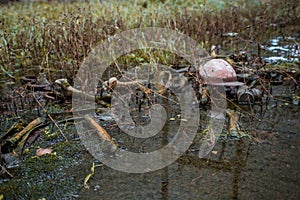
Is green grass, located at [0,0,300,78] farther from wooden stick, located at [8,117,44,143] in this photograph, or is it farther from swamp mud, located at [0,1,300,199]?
wooden stick, located at [8,117,44,143]

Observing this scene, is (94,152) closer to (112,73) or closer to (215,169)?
(215,169)

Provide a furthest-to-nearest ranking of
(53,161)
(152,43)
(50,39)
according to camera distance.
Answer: (152,43)
(50,39)
(53,161)

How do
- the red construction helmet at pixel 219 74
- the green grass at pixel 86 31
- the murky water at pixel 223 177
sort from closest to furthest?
the murky water at pixel 223 177 < the red construction helmet at pixel 219 74 < the green grass at pixel 86 31

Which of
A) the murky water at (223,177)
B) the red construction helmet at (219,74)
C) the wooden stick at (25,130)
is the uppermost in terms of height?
the red construction helmet at (219,74)

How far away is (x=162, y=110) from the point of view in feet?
9.21

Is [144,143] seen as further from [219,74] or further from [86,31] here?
[86,31]

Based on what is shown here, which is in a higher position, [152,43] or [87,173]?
[152,43]

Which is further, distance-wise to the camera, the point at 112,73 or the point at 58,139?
the point at 112,73

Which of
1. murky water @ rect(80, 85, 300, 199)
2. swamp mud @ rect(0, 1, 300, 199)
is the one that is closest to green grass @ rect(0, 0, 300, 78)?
swamp mud @ rect(0, 1, 300, 199)

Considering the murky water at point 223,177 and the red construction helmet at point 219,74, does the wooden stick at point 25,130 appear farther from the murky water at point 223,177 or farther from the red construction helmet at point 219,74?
the red construction helmet at point 219,74

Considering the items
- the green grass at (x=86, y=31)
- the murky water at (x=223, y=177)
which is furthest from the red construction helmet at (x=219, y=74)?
the murky water at (x=223, y=177)

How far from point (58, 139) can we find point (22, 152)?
28 cm

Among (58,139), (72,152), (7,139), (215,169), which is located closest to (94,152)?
(72,152)

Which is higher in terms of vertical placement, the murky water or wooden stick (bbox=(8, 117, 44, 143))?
wooden stick (bbox=(8, 117, 44, 143))
